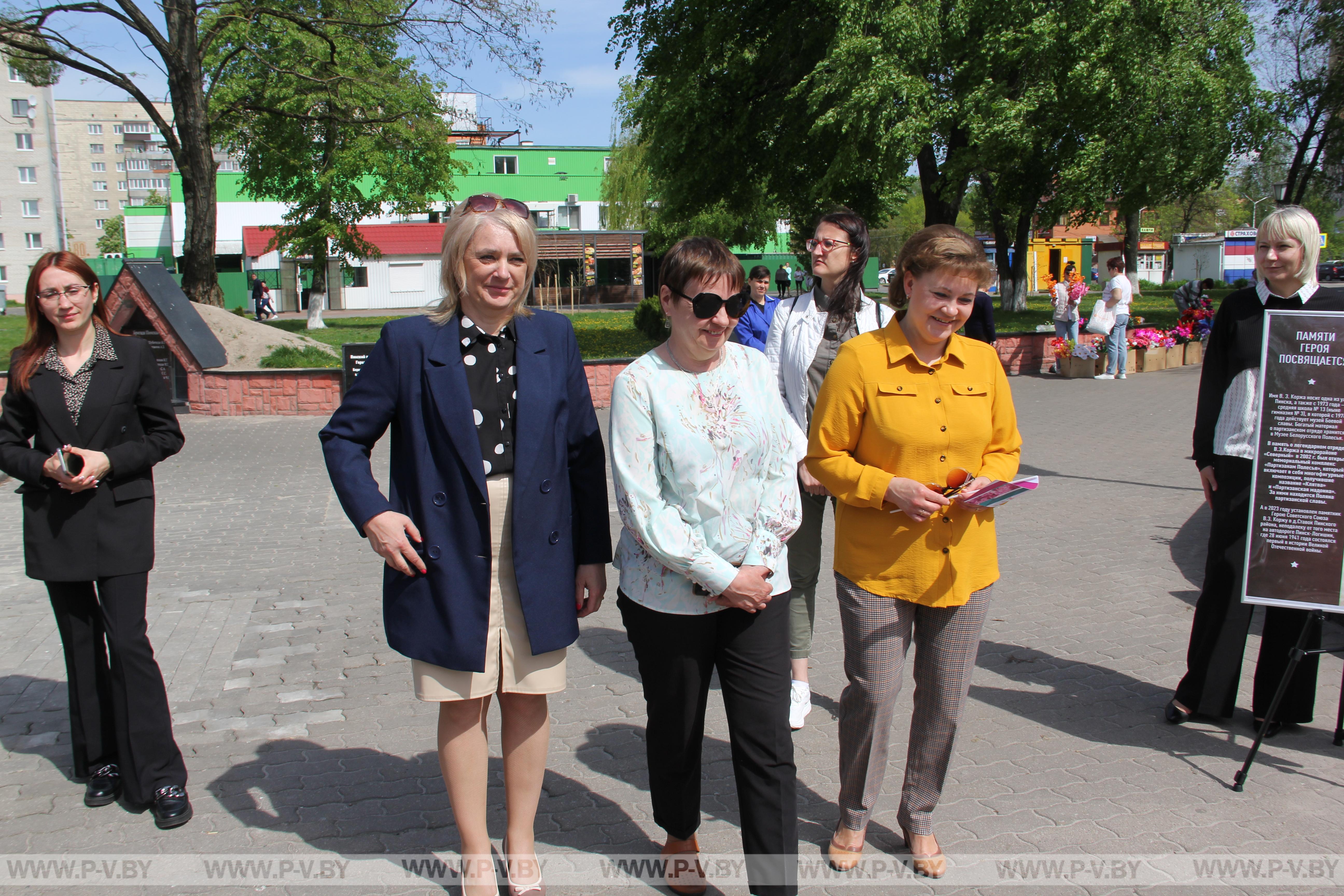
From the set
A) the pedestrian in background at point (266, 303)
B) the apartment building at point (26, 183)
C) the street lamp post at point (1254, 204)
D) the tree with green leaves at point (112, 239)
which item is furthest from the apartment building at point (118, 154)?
the street lamp post at point (1254, 204)

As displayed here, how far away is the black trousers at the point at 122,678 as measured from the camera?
11.6ft

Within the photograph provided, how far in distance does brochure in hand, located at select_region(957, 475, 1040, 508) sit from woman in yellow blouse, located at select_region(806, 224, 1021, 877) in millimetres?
21

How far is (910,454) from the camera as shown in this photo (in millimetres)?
3078

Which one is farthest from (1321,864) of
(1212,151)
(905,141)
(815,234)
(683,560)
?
(1212,151)

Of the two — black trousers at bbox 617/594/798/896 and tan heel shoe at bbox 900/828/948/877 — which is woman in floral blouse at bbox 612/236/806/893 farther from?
tan heel shoe at bbox 900/828/948/877

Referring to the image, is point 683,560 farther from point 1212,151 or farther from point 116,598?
point 1212,151

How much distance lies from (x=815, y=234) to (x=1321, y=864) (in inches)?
112

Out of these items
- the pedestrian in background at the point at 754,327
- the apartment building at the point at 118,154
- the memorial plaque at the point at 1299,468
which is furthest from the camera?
the apartment building at the point at 118,154

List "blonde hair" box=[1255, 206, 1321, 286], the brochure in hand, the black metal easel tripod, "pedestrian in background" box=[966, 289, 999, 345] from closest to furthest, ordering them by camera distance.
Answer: the brochure in hand < the black metal easel tripod < "blonde hair" box=[1255, 206, 1321, 286] < "pedestrian in background" box=[966, 289, 999, 345]

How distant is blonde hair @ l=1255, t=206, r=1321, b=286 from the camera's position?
3924mm

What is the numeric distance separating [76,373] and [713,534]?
97.0 inches

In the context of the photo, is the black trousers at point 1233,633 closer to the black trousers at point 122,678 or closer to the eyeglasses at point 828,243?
the eyeglasses at point 828,243

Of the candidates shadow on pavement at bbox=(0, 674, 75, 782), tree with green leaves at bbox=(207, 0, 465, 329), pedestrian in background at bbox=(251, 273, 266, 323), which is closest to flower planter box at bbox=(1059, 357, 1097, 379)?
tree with green leaves at bbox=(207, 0, 465, 329)

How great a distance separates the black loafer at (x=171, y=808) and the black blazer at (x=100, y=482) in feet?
2.59
